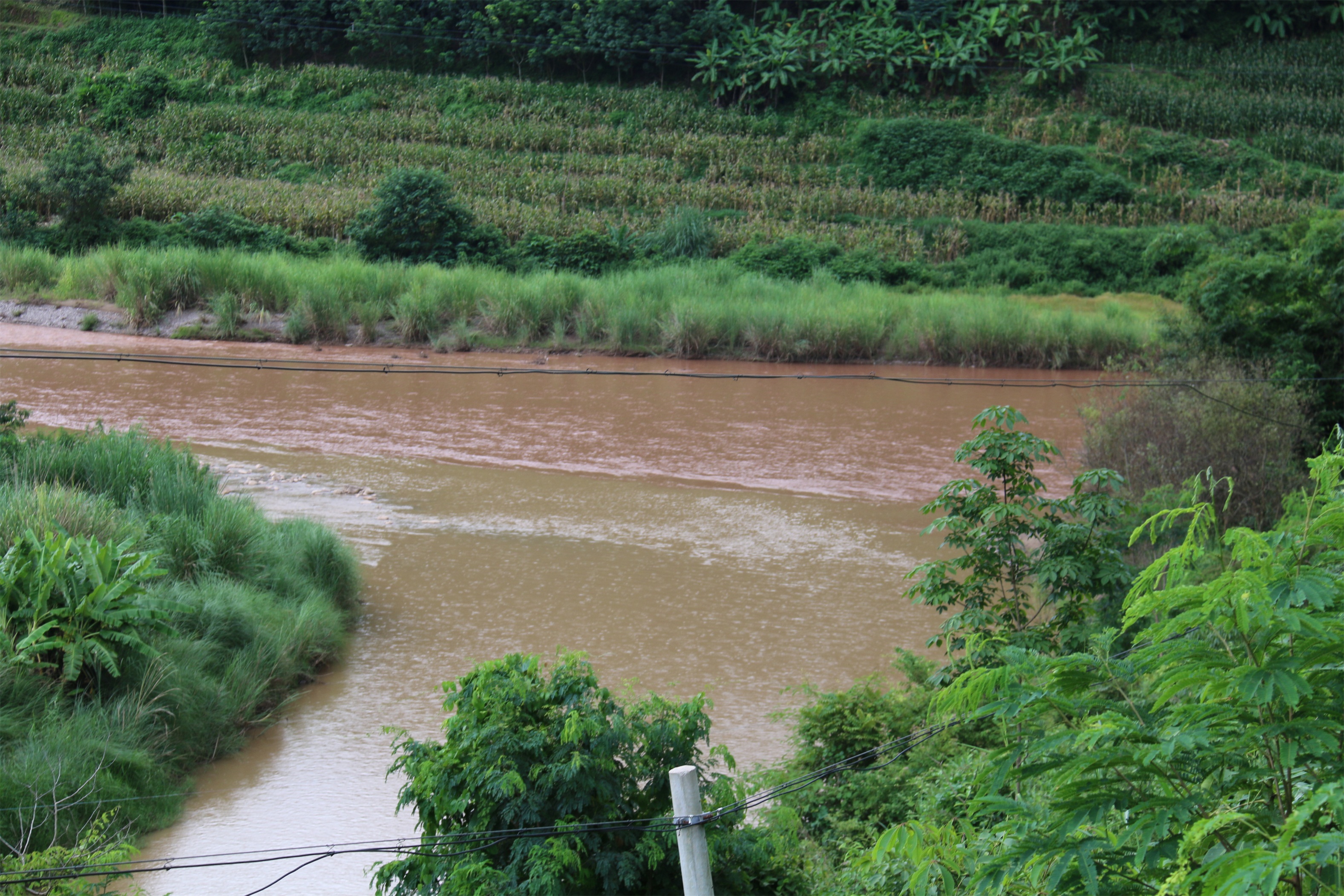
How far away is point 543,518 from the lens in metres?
13.4

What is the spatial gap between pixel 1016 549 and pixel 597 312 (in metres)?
16.3

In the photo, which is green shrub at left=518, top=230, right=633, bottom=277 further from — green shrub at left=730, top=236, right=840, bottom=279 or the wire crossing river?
the wire crossing river

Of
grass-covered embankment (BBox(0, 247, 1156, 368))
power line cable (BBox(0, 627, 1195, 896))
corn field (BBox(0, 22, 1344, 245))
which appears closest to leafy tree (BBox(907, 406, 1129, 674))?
power line cable (BBox(0, 627, 1195, 896))

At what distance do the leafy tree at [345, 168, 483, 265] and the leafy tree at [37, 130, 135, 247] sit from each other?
623 centimetres

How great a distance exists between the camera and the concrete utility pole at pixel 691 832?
402cm

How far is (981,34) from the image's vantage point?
152 feet

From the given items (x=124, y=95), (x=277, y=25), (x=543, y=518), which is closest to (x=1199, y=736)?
(x=543, y=518)

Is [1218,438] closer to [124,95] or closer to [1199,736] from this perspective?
[1199,736]

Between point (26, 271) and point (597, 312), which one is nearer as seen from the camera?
point (597, 312)

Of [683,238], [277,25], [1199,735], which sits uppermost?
[277,25]

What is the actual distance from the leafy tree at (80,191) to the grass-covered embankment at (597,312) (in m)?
3.77

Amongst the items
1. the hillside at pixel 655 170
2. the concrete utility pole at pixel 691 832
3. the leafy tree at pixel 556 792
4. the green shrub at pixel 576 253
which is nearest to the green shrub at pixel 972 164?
the hillside at pixel 655 170

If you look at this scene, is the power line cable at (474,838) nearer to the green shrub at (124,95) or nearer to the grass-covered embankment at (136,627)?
the grass-covered embankment at (136,627)

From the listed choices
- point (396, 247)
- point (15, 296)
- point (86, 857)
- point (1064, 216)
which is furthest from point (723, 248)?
point (86, 857)
